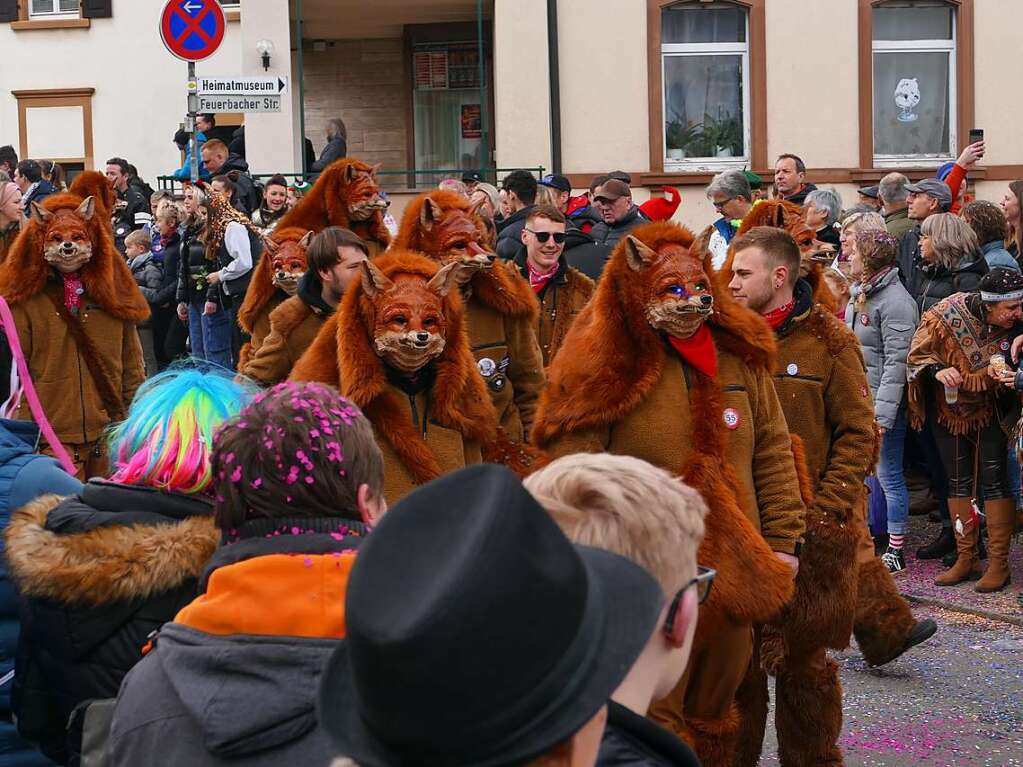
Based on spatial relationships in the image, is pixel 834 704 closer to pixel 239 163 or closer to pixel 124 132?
pixel 239 163

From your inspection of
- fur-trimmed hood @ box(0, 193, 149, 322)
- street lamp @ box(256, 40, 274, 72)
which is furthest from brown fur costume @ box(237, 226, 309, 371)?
street lamp @ box(256, 40, 274, 72)

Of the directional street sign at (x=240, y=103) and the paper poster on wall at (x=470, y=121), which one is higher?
the paper poster on wall at (x=470, y=121)

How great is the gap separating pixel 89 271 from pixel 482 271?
→ 123 inches

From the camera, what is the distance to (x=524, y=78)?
56.5 feet

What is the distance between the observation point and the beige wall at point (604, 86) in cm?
1717

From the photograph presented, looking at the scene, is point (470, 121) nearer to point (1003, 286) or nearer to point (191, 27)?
point (191, 27)

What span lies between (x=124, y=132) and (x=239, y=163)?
374 inches

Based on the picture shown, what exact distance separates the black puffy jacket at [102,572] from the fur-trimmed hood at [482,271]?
336 cm

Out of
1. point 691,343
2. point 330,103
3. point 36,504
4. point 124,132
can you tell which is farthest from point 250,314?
point 124,132

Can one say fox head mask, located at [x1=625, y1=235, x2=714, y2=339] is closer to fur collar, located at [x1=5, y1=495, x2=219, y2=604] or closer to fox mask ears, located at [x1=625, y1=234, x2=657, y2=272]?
fox mask ears, located at [x1=625, y1=234, x2=657, y2=272]

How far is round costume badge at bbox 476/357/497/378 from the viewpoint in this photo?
646cm

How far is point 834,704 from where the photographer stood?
17.9ft

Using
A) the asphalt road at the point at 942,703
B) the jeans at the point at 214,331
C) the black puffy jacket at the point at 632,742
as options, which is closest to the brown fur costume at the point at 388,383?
the asphalt road at the point at 942,703

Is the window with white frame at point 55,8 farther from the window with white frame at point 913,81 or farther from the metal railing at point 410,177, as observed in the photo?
the window with white frame at point 913,81
